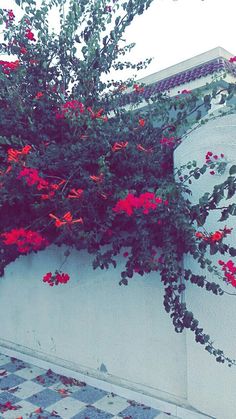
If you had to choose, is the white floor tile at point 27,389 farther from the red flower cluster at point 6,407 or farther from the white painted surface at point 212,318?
the white painted surface at point 212,318

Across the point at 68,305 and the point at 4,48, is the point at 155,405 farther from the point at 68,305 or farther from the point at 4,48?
the point at 4,48

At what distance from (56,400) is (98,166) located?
78.1 inches

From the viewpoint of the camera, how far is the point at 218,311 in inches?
97.9

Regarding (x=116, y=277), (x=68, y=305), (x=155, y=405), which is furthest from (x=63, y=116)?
(x=155, y=405)

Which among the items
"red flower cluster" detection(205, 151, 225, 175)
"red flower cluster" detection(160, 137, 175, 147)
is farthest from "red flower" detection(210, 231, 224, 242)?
"red flower cluster" detection(160, 137, 175, 147)

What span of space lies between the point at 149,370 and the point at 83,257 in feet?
3.87

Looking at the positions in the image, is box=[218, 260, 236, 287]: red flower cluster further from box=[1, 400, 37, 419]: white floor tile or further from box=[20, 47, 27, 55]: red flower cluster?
box=[20, 47, 27, 55]: red flower cluster

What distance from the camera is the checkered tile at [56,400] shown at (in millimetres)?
2779

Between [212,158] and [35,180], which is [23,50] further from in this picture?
[212,158]

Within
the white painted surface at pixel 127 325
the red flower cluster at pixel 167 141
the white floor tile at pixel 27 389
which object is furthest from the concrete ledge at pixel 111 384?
the red flower cluster at pixel 167 141

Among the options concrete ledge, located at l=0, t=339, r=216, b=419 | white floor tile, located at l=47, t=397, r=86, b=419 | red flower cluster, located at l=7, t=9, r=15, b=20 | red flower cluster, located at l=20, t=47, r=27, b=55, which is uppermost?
red flower cluster, located at l=7, t=9, r=15, b=20

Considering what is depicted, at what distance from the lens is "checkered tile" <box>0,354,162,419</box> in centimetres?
278

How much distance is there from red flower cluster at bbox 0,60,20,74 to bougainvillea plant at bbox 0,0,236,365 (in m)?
0.01

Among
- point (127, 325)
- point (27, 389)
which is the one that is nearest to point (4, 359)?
point (27, 389)
